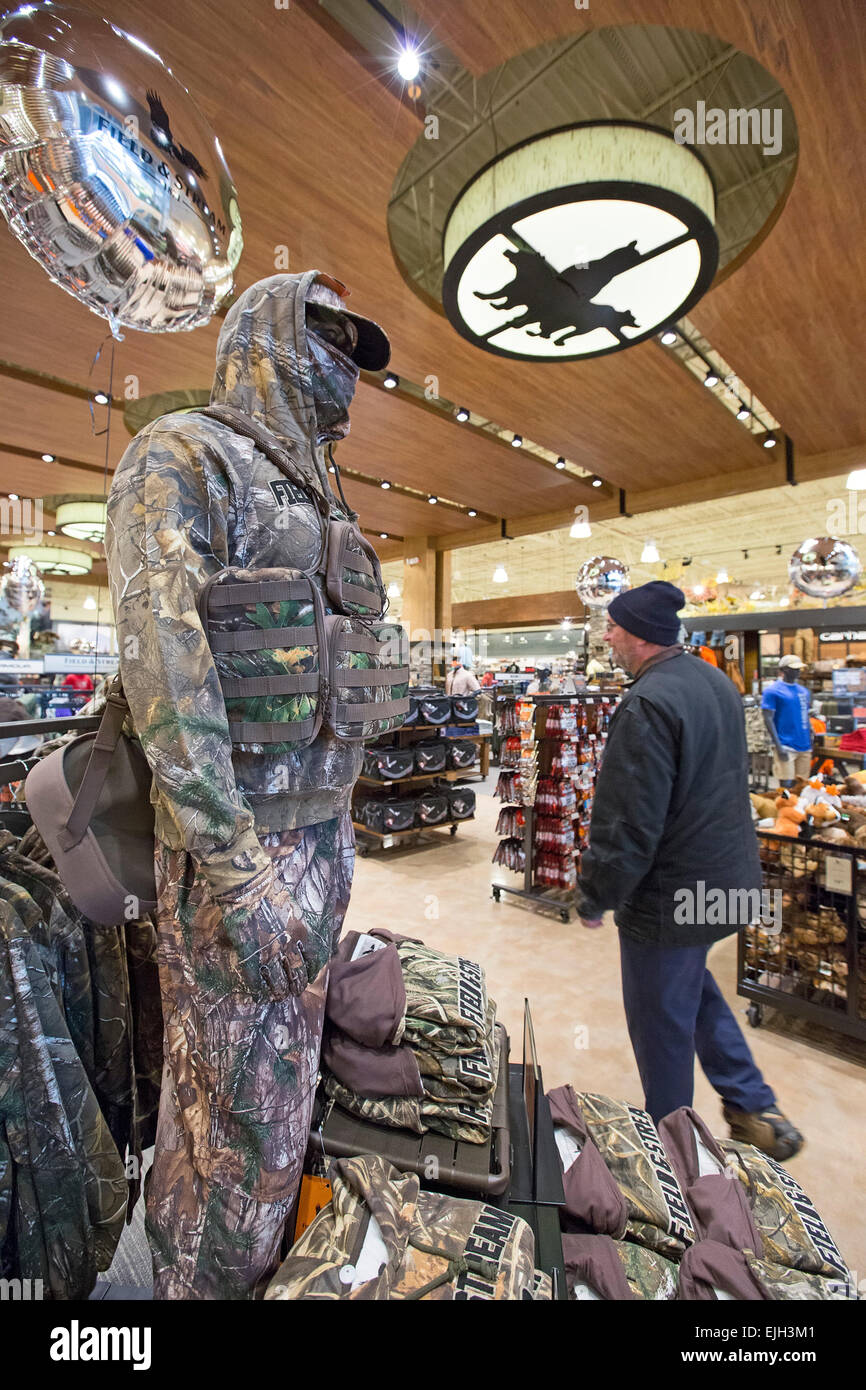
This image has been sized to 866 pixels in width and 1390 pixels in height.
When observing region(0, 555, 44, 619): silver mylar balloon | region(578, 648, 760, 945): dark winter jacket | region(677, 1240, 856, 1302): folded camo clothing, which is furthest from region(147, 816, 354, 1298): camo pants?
region(0, 555, 44, 619): silver mylar balloon

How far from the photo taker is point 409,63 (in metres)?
2.43

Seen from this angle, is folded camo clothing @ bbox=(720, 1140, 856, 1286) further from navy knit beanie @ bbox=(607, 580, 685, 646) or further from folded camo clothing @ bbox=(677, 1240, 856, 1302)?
navy knit beanie @ bbox=(607, 580, 685, 646)

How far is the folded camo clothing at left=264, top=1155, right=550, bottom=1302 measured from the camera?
0.92m

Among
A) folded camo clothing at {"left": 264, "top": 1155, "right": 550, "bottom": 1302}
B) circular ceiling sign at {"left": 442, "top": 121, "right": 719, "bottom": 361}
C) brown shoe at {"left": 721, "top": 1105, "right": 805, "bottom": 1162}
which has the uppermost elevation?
circular ceiling sign at {"left": 442, "top": 121, "right": 719, "bottom": 361}

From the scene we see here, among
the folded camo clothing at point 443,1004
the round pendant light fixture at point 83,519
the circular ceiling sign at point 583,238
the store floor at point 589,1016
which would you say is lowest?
the store floor at point 589,1016

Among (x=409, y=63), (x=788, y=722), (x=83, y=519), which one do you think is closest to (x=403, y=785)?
(x=788, y=722)

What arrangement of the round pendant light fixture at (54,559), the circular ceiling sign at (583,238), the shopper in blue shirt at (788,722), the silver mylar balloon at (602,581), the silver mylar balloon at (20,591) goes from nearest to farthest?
1. the circular ceiling sign at (583,238)
2. the shopper in blue shirt at (788,722)
3. the silver mylar balloon at (20,591)
4. the silver mylar balloon at (602,581)
5. the round pendant light fixture at (54,559)

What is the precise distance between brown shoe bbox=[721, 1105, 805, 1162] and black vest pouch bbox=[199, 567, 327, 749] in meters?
2.19

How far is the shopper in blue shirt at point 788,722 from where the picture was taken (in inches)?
203

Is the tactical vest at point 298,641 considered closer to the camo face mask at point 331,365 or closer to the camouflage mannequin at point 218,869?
the camouflage mannequin at point 218,869

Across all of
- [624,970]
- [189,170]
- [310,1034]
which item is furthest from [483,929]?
[189,170]

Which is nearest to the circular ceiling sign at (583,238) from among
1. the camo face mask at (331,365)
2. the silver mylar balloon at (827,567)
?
the camo face mask at (331,365)

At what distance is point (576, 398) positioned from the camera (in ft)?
17.5

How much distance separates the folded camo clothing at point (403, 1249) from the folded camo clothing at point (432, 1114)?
136mm
